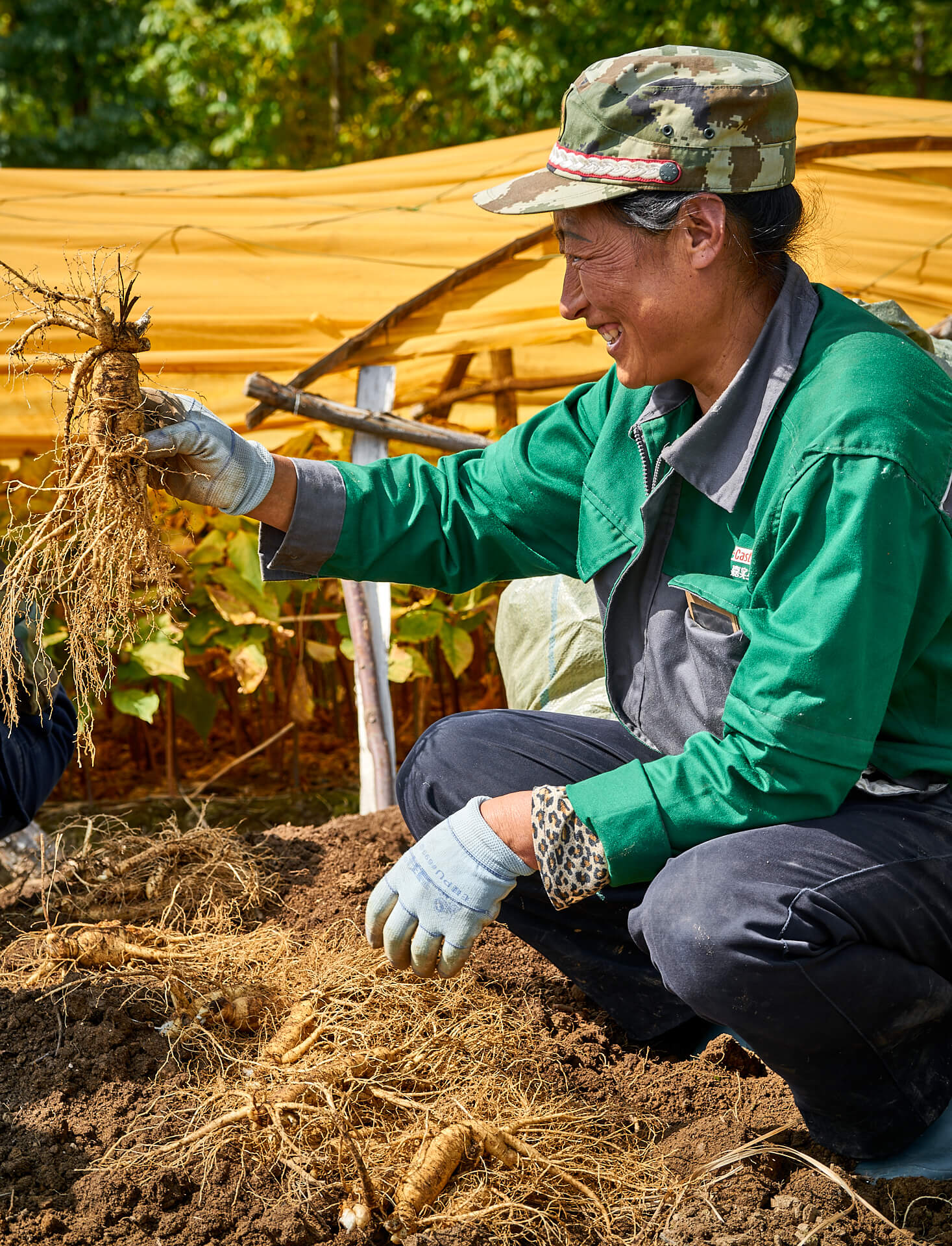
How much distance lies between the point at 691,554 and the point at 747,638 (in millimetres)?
171

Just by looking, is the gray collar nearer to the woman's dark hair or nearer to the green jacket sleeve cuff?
the woman's dark hair

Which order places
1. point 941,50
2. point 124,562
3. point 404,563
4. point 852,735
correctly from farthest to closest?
point 941,50 → point 404,563 → point 124,562 → point 852,735

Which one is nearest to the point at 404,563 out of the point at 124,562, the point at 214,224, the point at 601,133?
the point at 124,562

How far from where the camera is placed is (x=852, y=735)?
4.49 ft

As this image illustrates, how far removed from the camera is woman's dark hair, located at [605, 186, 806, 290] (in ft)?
5.00

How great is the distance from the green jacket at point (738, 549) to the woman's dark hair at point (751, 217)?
5 cm

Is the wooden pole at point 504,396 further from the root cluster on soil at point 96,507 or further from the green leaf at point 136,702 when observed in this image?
the root cluster on soil at point 96,507

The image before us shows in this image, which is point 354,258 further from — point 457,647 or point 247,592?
point 457,647

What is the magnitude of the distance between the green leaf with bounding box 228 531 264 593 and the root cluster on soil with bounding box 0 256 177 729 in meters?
1.29

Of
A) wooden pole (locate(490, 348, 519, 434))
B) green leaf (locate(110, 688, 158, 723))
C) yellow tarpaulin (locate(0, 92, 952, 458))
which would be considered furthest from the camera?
wooden pole (locate(490, 348, 519, 434))

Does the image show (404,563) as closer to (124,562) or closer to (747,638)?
(124,562)

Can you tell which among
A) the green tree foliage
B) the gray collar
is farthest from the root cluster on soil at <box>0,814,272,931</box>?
the green tree foliage

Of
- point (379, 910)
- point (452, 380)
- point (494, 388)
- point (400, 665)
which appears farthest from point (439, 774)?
point (452, 380)

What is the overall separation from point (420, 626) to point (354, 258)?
1.11 metres
